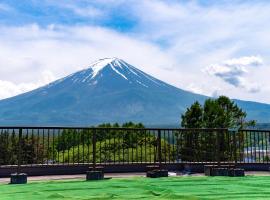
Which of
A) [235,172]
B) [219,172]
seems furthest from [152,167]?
[235,172]

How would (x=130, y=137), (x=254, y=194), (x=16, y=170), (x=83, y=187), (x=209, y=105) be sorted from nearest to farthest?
(x=254, y=194), (x=83, y=187), (x=16, y=170), (x=130, y=137), (x=209, y=105)

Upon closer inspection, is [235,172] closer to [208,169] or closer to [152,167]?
[208,169]

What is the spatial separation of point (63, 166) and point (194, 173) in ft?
10.3

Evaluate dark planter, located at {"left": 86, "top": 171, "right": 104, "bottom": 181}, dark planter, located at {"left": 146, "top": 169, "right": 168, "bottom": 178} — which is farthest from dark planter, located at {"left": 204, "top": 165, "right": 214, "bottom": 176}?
dark planter, located at {"left": 86, "top": 171, "right": 104, "bottom": 181}

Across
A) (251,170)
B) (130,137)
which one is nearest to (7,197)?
(251,170)

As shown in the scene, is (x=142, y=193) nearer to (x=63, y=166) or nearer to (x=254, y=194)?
(x=254, y=194)

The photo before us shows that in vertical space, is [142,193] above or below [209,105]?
below

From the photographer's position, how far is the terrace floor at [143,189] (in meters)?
7.24

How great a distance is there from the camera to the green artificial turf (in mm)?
7238

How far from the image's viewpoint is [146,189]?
800 cm

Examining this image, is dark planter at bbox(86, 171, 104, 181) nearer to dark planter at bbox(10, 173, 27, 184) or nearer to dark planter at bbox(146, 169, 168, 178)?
dark planter at bbox(146, 169, 168, 178)

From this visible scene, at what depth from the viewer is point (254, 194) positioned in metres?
7.35

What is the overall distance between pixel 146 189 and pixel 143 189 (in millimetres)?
52

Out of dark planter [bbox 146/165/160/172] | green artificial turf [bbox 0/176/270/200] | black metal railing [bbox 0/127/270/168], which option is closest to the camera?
green artificial turf [bbox 0/176/270/200]
